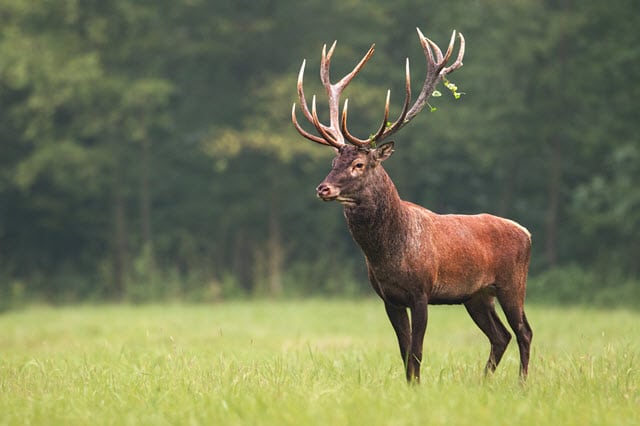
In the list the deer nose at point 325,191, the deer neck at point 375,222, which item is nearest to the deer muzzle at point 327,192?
the deer nose at point 325,191

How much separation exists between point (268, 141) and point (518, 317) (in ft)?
58.4

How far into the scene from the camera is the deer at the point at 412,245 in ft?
23.1

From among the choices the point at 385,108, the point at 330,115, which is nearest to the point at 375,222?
the point at 385,108

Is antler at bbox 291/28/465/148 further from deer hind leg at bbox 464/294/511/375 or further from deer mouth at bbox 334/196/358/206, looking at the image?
deer hind leg at bbox 464/294/511/375

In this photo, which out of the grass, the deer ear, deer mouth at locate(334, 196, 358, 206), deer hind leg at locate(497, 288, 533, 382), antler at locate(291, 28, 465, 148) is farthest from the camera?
deer hind leg at locate(497, 288, 533, 382)

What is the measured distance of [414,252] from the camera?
23.3ft

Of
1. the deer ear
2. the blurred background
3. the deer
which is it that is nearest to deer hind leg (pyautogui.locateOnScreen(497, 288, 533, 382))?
the deer

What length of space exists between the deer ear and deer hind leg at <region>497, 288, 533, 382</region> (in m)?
1.60

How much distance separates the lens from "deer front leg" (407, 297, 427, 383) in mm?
6988

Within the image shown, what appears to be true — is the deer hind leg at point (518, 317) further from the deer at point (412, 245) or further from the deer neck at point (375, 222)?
the deer neck at point (375, 222)

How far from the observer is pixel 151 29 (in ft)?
84.9

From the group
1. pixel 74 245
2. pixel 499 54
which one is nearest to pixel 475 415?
pixel 499 54

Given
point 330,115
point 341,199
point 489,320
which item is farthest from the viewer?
point 489,320

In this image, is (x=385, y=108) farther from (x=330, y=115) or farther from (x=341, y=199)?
(x=341, y=199)
